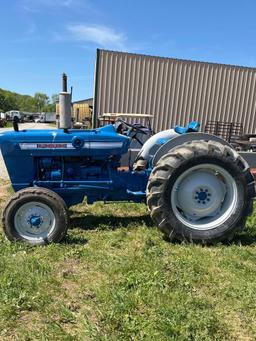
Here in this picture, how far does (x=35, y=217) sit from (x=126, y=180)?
128 cm

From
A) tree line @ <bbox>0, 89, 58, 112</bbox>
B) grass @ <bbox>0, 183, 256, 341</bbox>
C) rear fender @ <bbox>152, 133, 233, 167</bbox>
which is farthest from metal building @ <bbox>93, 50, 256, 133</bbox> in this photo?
tree line @ <bbox>0, 89, 58, 112</bbox>

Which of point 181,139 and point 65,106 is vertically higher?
point 65,106

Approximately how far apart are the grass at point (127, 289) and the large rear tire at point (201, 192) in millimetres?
224

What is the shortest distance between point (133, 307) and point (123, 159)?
11.2ft

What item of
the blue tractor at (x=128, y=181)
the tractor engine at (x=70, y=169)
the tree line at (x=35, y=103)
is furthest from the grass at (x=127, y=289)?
the tree line at (x=35, y=103)

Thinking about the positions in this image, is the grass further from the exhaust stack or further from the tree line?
the tree line

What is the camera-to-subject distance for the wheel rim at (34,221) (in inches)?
190

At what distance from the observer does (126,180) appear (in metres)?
5.52

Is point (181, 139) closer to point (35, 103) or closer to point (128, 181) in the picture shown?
point (128, 181)

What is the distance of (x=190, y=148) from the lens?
4.88 metres

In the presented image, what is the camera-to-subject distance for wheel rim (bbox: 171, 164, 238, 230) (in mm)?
5000

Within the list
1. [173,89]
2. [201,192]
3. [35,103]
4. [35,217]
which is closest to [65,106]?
[35,217]

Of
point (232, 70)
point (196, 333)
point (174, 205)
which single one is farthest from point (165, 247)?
point (232, 70)

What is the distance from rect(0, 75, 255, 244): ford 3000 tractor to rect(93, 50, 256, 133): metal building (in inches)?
333
